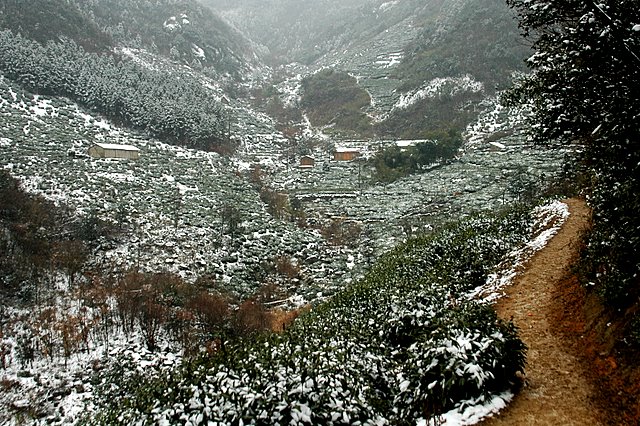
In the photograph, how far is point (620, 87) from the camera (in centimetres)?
657

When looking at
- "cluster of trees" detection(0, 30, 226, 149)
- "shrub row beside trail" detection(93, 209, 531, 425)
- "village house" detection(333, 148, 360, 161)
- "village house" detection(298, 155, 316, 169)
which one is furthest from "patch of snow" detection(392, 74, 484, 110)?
"shrub row beside trail" detection(93, 209, 531, 425)

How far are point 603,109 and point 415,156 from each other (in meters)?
42.0

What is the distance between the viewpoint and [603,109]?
7.32 metres

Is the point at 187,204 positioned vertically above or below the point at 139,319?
above

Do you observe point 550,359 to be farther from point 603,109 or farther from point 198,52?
point 198,52

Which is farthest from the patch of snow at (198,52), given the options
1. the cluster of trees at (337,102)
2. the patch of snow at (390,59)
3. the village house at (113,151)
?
the village house at (113,151)

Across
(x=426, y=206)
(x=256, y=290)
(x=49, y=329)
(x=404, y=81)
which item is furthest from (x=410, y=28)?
(x=49, y=329)

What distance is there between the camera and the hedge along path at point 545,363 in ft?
18.6

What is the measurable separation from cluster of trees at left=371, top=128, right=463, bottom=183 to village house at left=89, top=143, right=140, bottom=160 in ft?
79.4

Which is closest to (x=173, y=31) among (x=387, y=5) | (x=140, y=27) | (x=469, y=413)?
(x=140, y=27)

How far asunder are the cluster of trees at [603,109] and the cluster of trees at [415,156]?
126 ft

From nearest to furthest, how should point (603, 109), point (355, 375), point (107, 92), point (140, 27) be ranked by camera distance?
point (355, 375) < point (603, 109) < point (107, 92) < point (140, 27)

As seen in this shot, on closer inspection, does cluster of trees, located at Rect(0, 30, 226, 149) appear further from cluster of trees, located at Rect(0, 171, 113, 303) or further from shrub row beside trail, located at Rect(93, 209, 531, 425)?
shrub row beside trail, located at Rect(93, 209, 531, 425)

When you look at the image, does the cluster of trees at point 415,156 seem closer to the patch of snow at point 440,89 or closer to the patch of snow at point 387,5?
the patch of snow at point 440,89
